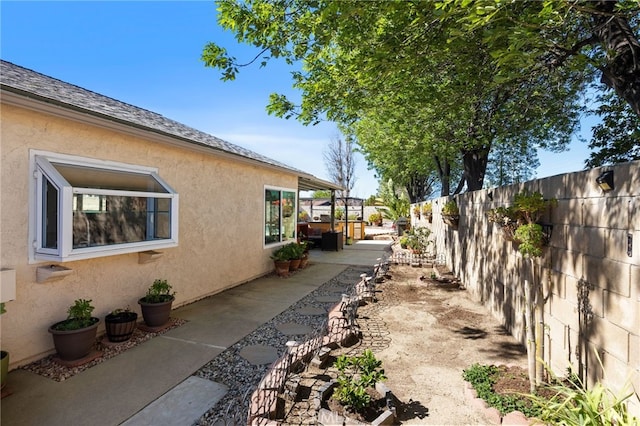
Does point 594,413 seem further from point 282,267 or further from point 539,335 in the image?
point 282,267

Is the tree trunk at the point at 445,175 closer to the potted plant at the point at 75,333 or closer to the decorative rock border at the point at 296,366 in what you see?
the decorative rock border at the point at 296,366

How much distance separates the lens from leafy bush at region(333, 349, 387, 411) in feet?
9.70

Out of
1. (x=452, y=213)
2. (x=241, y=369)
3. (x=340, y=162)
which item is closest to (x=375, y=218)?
(x=340, y=162)

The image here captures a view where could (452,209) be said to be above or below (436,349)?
above

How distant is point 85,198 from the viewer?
4.70 metres

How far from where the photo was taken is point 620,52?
157 inches

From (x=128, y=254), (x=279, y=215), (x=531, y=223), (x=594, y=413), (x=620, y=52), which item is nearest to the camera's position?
(x=594, y=413)

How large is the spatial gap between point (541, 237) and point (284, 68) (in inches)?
234

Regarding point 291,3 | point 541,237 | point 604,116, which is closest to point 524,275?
point 541,237

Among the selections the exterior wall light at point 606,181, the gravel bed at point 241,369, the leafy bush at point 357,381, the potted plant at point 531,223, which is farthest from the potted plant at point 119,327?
the exterior wall light at point 606,181

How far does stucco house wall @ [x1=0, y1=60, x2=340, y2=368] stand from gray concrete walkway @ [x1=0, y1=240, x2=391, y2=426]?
33.4 inches

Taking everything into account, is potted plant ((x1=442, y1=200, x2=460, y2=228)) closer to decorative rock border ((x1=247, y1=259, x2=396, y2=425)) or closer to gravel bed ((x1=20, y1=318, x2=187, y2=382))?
decorative rock border ((x1=247, y1=259, x2=396, y2=425))

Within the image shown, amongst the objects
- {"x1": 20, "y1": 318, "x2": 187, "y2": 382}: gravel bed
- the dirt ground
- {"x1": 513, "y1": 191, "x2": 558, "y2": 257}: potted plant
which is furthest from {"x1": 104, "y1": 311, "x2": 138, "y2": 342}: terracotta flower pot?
{"x1": 513, "y1": 191, "x2": 558, "y2": 257}: potted plant

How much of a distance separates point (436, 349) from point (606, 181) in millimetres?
3025
